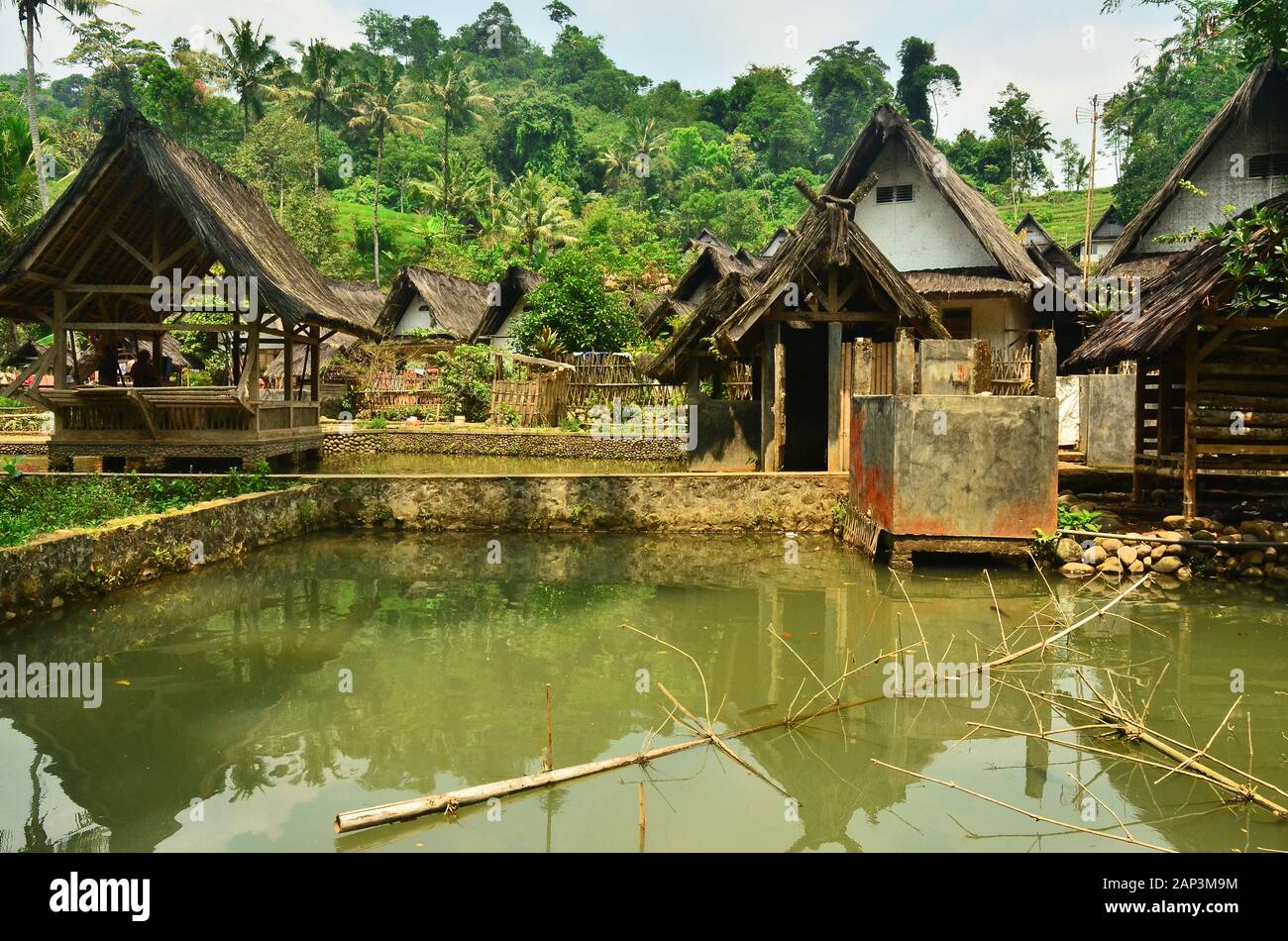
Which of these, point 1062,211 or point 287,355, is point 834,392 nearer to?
point 287,355

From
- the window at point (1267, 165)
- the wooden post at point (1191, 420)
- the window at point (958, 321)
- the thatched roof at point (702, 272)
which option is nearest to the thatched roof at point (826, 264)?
the wooden post at point (1191, 420)

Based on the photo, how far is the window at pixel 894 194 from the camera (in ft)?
63.0

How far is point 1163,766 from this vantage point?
482 cm

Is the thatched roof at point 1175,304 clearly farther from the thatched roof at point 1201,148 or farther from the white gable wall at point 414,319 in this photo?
the white gable wall at point 414,319

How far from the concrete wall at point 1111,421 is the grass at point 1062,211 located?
1556 inches

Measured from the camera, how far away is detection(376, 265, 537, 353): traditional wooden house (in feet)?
112

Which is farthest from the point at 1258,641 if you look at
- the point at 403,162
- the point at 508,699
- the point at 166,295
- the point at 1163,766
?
the point at 403,162

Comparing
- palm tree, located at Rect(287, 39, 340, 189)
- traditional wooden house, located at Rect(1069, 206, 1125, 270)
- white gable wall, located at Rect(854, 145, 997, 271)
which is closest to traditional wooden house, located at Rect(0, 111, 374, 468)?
white gable wall, located at Rect(854, 145, 997, 271)

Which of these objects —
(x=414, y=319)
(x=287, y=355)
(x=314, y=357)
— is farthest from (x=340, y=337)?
(x=287, y=355)

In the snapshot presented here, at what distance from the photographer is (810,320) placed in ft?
45.0

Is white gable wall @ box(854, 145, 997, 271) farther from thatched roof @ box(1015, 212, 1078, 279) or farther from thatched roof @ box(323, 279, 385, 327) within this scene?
thatched roof @ box(323, 279, 385, 327)

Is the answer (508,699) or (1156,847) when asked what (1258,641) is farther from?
(508,699)

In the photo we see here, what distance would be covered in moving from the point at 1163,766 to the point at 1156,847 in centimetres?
98

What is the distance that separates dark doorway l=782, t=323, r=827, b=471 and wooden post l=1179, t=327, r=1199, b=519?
6098 millimetres
